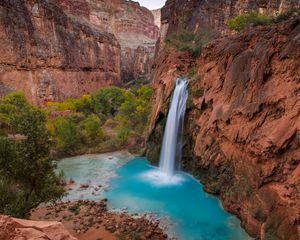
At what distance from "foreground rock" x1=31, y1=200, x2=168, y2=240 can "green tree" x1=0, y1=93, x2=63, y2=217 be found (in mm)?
3115

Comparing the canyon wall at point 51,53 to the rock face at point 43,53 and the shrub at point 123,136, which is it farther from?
the shrub at point 123,136

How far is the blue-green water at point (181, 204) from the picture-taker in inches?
518

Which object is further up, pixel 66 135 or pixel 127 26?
pixel 127 26

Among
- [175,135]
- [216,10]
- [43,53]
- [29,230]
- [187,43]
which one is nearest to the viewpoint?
[29,230]

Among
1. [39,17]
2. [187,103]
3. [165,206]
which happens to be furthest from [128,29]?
[165,206]

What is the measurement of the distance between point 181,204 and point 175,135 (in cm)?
729

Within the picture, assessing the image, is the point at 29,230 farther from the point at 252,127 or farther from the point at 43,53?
the point at 43,53

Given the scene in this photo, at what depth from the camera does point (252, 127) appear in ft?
46.2

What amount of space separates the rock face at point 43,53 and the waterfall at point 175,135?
27.5 metres

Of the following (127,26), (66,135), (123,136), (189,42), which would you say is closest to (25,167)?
(66,135)

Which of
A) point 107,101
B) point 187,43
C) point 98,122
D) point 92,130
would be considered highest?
point 187,43

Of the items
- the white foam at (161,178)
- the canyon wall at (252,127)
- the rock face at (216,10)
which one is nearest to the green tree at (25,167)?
the canyon wall at (252,127)

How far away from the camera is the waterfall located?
22.4 metres

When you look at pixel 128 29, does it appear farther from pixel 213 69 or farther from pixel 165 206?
pixel 165 206
